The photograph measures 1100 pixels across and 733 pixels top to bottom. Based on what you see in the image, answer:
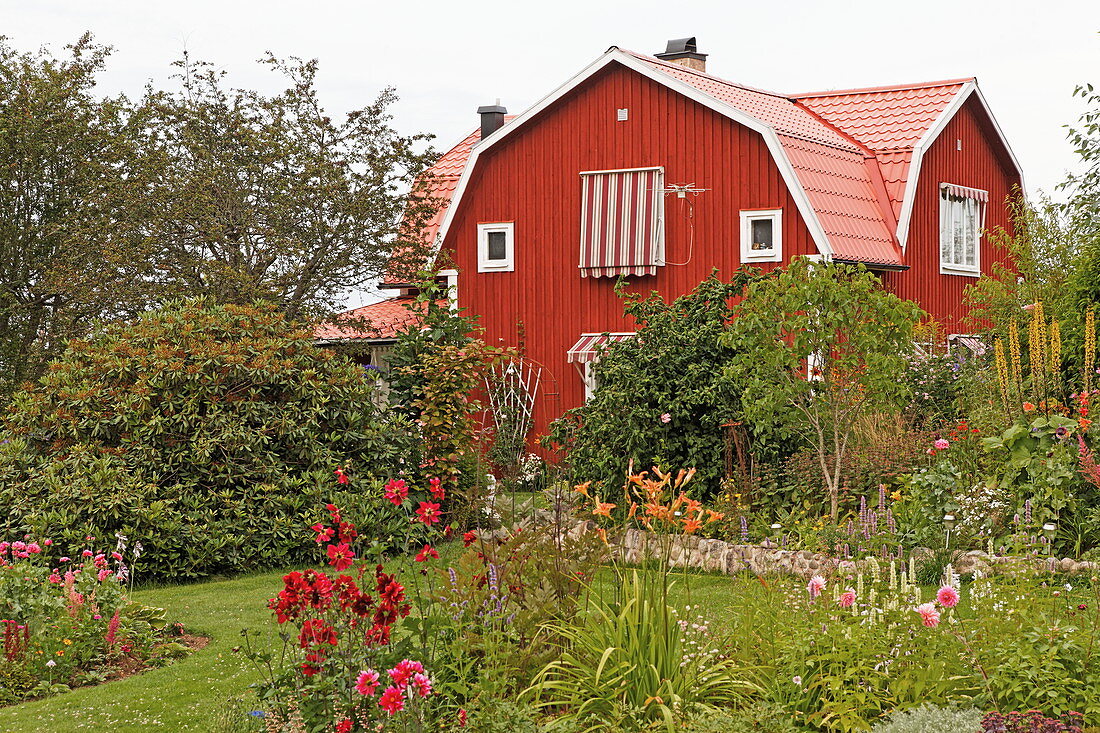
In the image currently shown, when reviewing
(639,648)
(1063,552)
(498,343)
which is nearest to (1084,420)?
(1063,552)

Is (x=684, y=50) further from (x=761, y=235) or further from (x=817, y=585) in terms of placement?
(x=817, y=585)

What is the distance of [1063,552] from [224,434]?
695cm

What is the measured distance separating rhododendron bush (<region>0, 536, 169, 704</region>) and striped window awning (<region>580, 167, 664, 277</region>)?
10.5 metres

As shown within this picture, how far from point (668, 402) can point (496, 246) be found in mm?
7741

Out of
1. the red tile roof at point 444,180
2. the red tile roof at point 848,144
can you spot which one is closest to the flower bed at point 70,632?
the red tile roof at point 444,180

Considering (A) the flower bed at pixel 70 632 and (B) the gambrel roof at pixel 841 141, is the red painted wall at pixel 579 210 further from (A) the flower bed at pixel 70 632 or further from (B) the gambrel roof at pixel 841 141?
(A) the flower bed at pixel 70 632

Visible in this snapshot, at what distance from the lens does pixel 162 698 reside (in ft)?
21.7

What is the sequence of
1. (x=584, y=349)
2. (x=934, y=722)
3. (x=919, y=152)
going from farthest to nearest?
(x=919, y=152)
(x=584, y=349)
(x=934, y=722)

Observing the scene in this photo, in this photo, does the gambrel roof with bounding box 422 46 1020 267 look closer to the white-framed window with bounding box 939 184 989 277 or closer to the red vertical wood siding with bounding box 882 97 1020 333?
the red vertical wood siding with bounding box 882 97 1020 333

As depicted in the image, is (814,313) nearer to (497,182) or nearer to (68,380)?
(68,380)

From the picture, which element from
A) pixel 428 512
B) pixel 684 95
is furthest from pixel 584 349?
pixel 428 512

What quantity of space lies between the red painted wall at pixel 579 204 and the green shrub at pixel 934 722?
12324 mm

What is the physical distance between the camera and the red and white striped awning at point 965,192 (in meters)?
19.2

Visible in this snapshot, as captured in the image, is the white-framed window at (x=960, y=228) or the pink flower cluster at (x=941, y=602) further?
the white-framed window at (x=960, y=228)
